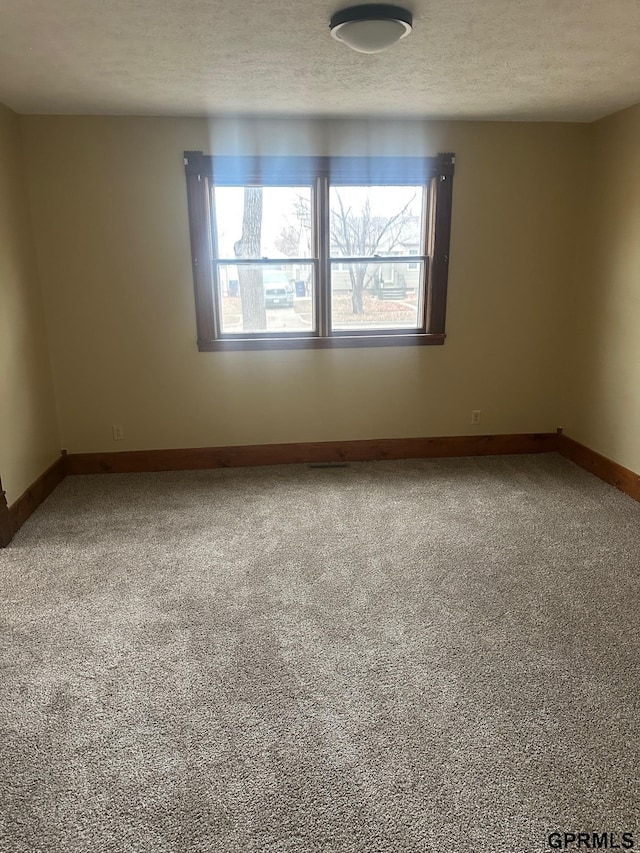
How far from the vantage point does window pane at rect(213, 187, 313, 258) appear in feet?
13.1

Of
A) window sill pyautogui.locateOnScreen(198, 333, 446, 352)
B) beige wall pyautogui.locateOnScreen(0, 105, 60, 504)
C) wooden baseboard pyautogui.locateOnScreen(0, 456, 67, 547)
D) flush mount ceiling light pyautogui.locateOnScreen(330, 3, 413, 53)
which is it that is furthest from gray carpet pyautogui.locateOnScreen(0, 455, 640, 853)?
flush mount ceiling light pyautogui.locateOnScreen(330, 3, 413, 53)

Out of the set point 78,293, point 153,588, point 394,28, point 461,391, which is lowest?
point 153,588

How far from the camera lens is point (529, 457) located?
4.56 meters

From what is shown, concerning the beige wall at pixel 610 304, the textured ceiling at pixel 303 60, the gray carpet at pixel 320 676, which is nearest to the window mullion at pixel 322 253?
the textured ceiling at pixel 303 60

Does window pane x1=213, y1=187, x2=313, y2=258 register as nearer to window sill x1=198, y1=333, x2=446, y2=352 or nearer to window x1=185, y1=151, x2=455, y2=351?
window x1=185, y1=151, x2=455, y2=351

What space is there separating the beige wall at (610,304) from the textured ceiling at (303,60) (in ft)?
1.23

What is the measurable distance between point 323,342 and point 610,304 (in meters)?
2.07

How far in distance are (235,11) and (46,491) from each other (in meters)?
3.09

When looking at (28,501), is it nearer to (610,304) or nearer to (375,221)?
(375,221)

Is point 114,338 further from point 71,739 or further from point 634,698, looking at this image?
point 634,698

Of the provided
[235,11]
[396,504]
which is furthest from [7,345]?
[396,504]

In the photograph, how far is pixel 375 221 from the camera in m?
4.13

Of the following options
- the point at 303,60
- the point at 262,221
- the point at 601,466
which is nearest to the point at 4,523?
the point at 262,221

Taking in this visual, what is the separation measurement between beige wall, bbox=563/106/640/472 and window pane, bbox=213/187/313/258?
83.2 inches
